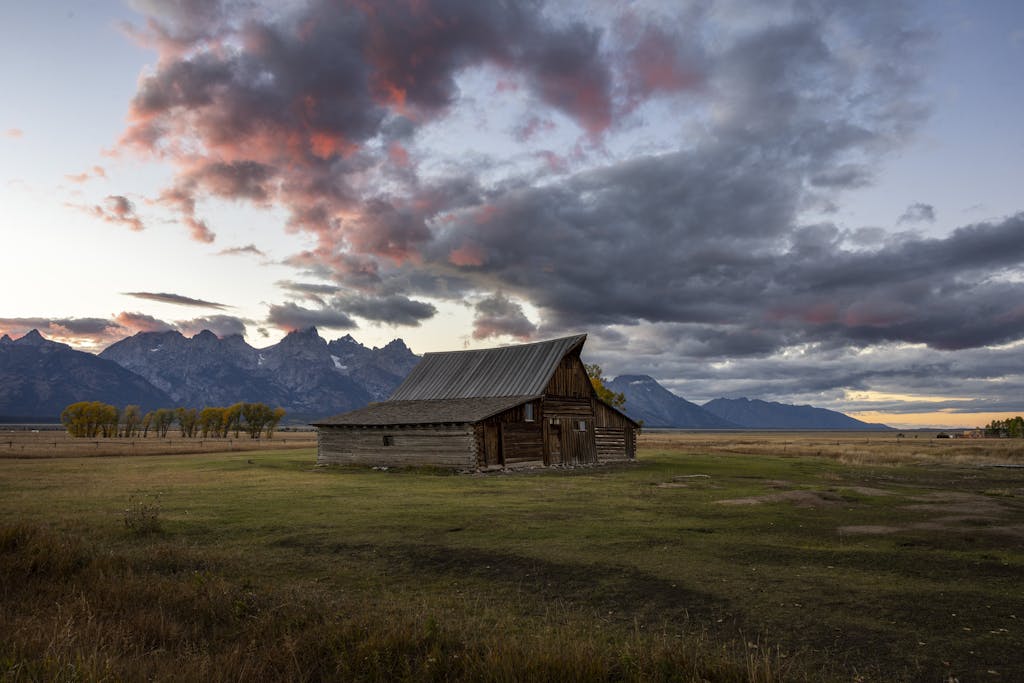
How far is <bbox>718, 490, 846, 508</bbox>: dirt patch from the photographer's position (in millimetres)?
22344

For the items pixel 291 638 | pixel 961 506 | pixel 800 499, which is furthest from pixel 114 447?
pixel 961 506

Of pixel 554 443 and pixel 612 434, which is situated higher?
pixel 612 434

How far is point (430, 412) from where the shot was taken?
140ft

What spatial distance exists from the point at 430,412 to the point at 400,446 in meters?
3.25

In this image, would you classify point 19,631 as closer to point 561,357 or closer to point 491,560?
point 491,560

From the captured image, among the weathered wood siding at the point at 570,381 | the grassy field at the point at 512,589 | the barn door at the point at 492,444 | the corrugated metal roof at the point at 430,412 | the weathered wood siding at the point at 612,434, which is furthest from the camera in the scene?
the weathered wood siding at the point at 612,434

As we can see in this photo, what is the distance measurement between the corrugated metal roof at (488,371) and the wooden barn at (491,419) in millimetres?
102

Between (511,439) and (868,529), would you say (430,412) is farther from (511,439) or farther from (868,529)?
(868,529)

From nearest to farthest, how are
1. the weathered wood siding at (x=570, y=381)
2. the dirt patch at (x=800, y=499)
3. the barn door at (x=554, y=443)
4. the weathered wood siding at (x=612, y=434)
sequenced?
the dirt patch at (x=800, y=499) → the barn door at (x=554, y=443) → the weathered wood siding at (x=570, y=381) → the weathered wood siding at (x=612, y=434)

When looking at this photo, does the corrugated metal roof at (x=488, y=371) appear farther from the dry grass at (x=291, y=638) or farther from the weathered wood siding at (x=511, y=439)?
the dry grass at (x=291, y=638)

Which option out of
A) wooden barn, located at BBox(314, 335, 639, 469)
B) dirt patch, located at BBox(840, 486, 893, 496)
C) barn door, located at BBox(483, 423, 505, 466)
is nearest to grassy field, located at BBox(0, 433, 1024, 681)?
dirt patch, located at BBox(840, 486, 893, 496)

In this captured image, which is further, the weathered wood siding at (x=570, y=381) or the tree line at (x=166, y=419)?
the tree line at (x=166, y=419)

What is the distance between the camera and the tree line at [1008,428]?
451ft

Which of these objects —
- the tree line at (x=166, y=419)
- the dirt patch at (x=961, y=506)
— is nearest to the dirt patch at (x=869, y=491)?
the dirt patch at (x=961, y=506)
